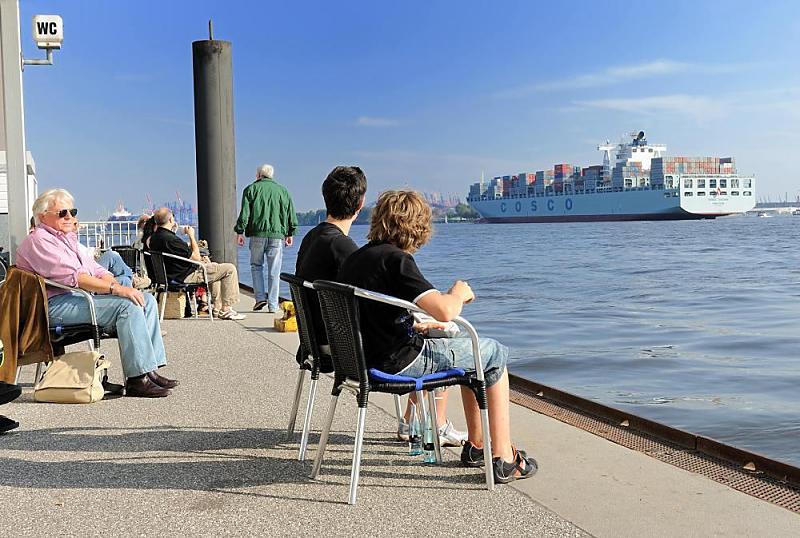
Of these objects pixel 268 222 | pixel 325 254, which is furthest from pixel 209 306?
pixel 325 254

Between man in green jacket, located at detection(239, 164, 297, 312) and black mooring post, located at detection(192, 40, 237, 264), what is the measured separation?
123cm

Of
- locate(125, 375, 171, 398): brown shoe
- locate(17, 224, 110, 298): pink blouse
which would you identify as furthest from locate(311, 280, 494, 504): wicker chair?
locate(17, 224, 110, 298): pink blouse

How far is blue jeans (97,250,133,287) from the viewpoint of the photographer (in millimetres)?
6697

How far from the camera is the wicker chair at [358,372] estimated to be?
3.09m

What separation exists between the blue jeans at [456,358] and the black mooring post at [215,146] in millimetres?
7454

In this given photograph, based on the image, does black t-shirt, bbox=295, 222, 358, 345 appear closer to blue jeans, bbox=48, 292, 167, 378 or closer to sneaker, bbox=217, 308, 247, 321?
blue jeans, bbox=48, 292, 167, 378

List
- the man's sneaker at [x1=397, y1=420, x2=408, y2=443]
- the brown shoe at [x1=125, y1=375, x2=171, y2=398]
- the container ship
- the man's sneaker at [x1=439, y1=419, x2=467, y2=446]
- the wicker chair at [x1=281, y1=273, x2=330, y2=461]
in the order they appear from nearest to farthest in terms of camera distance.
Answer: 1. the wicker chair at [x1=281, y1=273, x2=330, y2=461]
2. the man's sneaker at [x1=439, y1=419, x2=467, y2=446]
3. the man's sneaker at [x1=397, y1=420, x2=408, y2=443]
4. the brown shoe at [x1=125, y1=375, x2=171, y2=398]
5. the container ship

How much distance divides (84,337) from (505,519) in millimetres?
2795

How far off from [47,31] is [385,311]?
22.1 feet

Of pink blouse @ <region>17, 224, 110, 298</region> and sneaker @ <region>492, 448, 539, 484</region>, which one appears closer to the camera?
sneaker @ <region>492, 448, 539, 484</region>

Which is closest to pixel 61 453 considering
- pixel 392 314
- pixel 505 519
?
pixel 392 314

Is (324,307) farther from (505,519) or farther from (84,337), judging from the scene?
(84,337)

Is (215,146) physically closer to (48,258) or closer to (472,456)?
(48,258)

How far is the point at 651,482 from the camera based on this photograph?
330 centimetres
